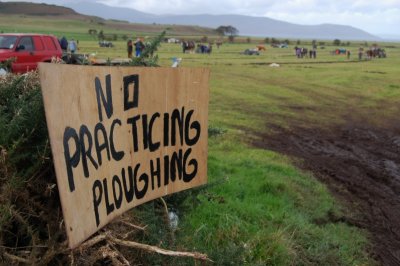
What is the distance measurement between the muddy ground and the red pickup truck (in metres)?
8.90

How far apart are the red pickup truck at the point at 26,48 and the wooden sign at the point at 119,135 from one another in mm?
13683

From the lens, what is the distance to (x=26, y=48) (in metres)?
16.9

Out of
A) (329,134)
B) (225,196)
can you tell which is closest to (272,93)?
(329,134)

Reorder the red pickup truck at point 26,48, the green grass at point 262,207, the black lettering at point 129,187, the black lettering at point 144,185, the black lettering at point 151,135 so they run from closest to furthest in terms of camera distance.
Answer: the black lettering at point 129,187 → the black lettering at point 144,185 → the black lettering at point 151,135 → the green grass at point 262,207 → the red pickup truck at point 26,48

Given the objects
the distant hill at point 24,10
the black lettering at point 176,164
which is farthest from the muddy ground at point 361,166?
the distant hill at point 24,10

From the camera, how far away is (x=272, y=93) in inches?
793

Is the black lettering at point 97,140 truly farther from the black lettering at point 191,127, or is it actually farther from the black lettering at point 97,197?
the black lettering at point 191,127

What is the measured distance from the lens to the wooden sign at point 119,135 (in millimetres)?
2445

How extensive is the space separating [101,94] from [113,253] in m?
0.90

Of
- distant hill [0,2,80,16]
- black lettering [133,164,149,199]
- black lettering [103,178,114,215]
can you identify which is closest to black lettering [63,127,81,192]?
black lettering [103,178,114,215]

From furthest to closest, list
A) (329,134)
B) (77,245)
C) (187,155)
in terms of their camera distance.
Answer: (329,134)
(187,155)
(77,245)

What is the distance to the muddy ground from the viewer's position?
741 cm

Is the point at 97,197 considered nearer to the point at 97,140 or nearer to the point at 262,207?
the point at 97,140

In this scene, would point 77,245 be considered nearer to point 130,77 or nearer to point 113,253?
point 113,253
